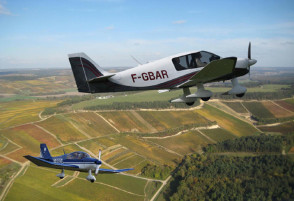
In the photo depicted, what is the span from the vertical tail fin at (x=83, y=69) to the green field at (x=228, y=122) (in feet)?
368

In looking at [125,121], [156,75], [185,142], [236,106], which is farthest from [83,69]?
[236,106]

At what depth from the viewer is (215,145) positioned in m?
102

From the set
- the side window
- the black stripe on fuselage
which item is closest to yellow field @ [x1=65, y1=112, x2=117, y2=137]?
the black stripe on fuselage

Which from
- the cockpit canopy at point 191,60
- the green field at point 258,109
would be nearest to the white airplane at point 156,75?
the cockpit canopy at point 191,60

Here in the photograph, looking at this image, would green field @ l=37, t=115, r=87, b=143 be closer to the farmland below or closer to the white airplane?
the farmland below

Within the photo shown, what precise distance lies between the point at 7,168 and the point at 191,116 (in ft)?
296

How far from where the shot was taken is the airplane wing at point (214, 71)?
11008 mm

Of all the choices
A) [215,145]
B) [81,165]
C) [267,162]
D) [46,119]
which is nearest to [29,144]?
[46,119]

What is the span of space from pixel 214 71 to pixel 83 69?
7.25 meters

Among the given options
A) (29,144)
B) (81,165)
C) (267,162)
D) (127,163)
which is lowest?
(267,162)

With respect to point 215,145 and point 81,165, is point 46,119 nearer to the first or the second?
point 215,145

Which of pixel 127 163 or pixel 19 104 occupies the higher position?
pixel 19 104

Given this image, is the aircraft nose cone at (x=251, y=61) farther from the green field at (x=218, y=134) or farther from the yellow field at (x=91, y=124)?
the green field at (x=218, y=134)

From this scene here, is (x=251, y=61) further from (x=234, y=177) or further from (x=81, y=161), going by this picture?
(x=234, y=177)
